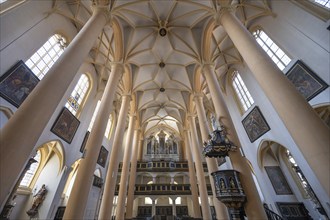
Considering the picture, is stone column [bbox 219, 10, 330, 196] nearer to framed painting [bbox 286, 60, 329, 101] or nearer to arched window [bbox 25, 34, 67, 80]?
framed painting [bbox 286, 60, 329, 101]

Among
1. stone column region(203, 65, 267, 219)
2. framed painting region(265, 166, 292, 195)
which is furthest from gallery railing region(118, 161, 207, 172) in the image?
stone column region(203, 65, 267, 219)

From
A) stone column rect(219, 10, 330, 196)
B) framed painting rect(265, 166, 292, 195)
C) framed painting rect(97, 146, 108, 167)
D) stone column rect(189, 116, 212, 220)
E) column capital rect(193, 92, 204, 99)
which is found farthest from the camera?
framed painting rect(97, 146, 108, 167)

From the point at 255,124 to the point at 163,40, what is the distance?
29.5ft

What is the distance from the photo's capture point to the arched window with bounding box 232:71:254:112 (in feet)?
34.9

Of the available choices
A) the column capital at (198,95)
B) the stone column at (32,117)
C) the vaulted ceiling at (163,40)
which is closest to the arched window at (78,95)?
the vaulted ceiling at (163,40)

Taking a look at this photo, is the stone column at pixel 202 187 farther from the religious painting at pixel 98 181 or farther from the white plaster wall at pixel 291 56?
the religious painting at pixel 98 181

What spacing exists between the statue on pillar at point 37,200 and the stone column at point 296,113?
40.6ft

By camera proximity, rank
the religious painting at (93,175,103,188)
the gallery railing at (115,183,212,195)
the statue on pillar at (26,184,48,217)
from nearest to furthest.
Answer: the statue on pillar at (26,184,48,217), the religious painting at (93,175,103,188), the gallery railing at (115,183,212,195)

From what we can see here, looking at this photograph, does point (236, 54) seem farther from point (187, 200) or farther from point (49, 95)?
point (187, 200)

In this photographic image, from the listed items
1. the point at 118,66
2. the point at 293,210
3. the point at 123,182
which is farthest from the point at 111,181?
the point at 293,210

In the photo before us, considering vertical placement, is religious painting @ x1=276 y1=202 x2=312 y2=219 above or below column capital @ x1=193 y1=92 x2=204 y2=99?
below

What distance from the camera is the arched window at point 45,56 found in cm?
750

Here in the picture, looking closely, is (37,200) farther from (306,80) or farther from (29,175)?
(306,80)

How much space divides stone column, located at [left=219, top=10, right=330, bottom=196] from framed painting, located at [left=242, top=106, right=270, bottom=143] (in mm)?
5568
